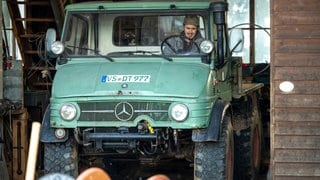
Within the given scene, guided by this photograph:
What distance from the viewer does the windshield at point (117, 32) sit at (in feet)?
25.2

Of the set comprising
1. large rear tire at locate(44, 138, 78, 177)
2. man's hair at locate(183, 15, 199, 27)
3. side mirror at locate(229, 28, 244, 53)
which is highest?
man's hair at locate(183, 15, 199, 27)

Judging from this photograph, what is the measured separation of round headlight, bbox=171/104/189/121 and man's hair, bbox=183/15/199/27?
1.16 metres

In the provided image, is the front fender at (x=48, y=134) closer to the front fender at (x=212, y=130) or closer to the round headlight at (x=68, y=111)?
the round headlight at (x=68, y=111)

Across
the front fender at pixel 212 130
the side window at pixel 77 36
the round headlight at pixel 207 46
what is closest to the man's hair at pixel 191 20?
the round headlight at pixel 207 46

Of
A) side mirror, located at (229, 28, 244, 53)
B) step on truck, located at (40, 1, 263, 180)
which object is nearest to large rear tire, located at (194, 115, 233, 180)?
step on truck, located at (40, 1, 263, 180)

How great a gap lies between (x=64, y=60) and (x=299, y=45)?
2461mm

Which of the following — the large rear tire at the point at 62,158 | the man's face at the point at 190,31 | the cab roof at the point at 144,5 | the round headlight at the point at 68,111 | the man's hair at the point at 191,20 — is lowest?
the large rear tire at the point at 62,158

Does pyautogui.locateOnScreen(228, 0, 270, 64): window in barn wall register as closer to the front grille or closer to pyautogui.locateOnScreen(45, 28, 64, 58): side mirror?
pyautogui.locateOnScreen(45, 28, 64, 58): side mirror

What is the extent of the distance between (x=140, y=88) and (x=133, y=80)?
0.49 feet

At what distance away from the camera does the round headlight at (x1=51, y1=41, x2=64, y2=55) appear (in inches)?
292

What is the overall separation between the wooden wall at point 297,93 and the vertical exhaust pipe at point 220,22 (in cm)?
53

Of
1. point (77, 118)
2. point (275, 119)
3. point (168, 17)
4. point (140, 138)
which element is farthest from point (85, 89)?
point (275, 119)

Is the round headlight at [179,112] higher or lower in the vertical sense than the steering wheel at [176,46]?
lower

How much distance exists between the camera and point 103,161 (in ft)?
26.5
